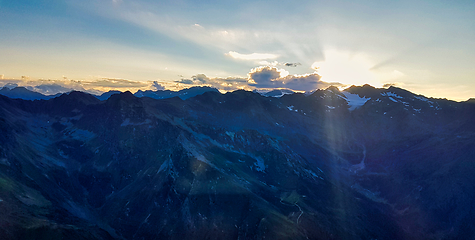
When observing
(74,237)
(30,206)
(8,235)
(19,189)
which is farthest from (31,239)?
(19,189)

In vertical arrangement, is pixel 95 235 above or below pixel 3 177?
below

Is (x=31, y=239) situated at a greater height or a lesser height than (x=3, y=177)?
lesser

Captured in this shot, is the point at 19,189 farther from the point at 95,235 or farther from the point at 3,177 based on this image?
the point at 95,235

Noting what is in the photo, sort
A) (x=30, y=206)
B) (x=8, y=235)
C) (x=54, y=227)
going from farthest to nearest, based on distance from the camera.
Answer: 1. (x=30, y=206)
2. (x=54, y=227)
3. (x=8, y=235)

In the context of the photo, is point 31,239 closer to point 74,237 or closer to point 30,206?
point 74,237

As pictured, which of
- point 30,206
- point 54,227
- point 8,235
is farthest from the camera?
point 30,206

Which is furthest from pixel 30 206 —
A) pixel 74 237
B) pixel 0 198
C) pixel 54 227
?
pixel 74 237

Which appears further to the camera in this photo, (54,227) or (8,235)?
(54,227)

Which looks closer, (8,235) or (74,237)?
(8,235)

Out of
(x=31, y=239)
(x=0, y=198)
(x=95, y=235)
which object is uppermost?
(x=0, y=198)
